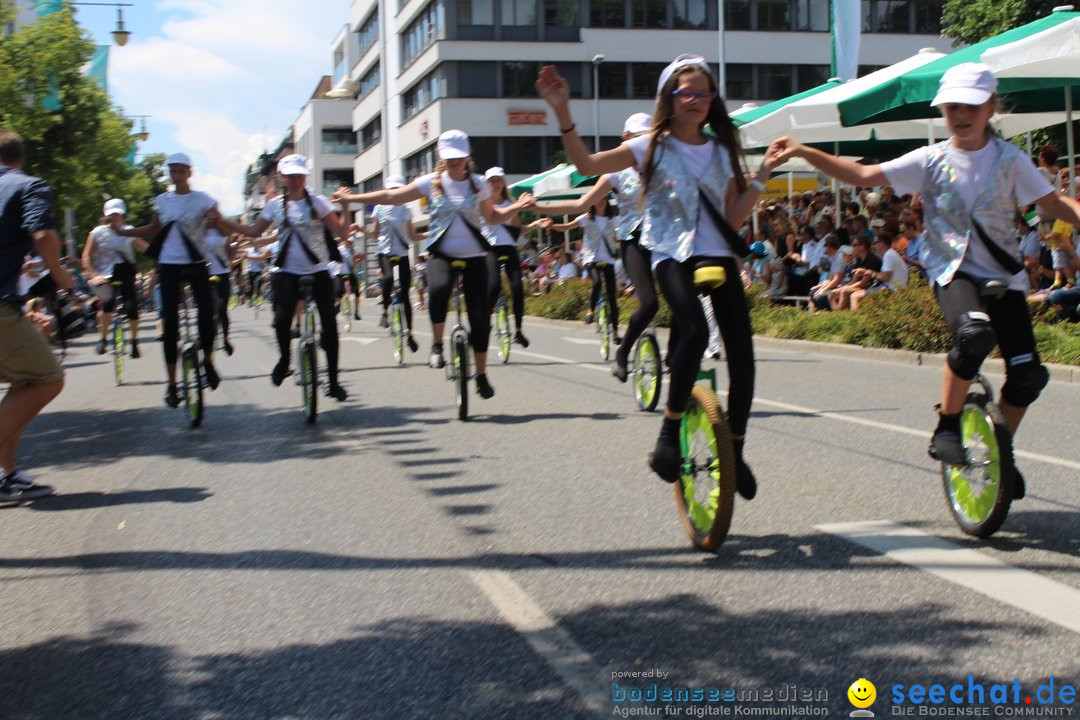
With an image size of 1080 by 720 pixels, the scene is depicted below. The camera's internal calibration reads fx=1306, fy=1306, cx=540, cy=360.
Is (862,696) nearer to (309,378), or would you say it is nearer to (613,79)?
(309,378)

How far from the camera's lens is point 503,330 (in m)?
14.9

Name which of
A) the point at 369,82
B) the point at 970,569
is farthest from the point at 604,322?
the point at 369,82

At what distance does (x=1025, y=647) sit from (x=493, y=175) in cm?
750

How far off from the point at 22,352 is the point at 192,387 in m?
A: 3.31

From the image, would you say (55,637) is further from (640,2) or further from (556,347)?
(640,2)

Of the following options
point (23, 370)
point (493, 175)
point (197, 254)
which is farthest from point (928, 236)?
point (197, 254)

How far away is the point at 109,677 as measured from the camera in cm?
393

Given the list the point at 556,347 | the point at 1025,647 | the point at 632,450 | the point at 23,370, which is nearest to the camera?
the point at 1025,647

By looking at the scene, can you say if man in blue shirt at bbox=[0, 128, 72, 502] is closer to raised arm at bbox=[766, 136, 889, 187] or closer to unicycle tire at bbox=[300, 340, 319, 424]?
unicycle tire at bbox=[300, 340, 319, 424]

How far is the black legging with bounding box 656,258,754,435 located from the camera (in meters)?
5.20

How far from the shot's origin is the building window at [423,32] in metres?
60.2

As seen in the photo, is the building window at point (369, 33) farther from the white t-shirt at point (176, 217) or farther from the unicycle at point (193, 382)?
the unicycle at point (193, 382)

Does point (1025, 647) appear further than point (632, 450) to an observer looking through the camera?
No

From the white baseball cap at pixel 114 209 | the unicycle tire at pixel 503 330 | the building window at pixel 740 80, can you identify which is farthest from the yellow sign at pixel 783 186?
the building window at pixel 740 80
